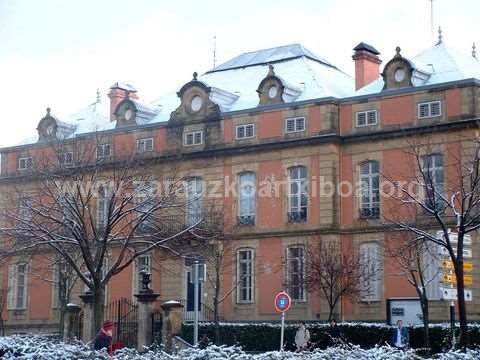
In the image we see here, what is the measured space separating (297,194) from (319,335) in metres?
9.57

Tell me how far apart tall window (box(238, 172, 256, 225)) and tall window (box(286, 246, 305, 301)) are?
8.26ft

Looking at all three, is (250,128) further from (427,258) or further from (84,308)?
(84,308)

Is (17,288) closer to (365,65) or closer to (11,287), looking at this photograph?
(11,287)

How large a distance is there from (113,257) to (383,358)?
30.5 meters

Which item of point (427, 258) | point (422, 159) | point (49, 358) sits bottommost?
point (49, 358)

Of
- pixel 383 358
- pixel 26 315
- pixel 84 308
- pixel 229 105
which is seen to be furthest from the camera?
pixel 26 315

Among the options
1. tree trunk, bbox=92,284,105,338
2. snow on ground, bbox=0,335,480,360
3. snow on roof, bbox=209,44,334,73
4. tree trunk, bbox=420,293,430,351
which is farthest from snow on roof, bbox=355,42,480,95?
snow on ground, bbox=0,335,480,360

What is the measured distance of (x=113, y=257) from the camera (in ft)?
149

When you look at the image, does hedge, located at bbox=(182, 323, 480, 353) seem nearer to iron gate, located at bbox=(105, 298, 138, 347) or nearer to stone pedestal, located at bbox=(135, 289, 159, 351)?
iron gate, located at bbox=(105, 298, 138, 347)

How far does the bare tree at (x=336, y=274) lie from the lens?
119 ft

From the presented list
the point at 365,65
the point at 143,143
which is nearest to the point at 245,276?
the point at 143,143

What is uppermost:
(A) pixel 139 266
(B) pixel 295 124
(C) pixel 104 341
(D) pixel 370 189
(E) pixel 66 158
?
(B) pixel 295 124

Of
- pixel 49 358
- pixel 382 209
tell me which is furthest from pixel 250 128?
pixel 49 358

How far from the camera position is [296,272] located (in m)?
40.1
